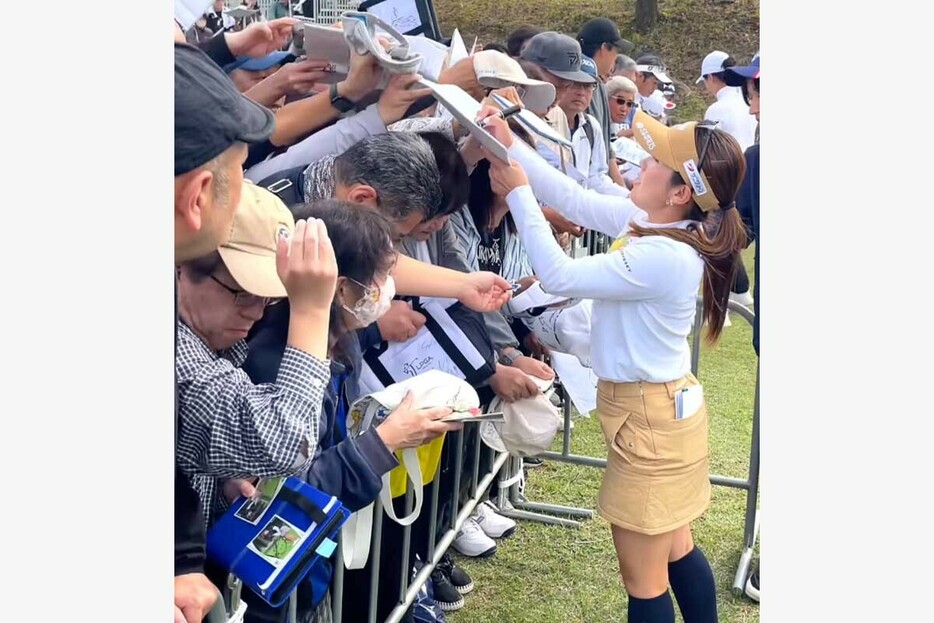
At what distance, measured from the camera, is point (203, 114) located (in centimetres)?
106

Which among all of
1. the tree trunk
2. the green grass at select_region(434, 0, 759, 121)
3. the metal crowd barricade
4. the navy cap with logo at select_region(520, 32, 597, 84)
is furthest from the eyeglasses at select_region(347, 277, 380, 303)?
the tree trunk

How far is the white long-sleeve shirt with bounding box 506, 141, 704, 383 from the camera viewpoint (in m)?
2.23

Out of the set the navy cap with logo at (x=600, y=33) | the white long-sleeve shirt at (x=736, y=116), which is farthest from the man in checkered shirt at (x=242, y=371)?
the navy cap with logo at (x=600, y=33)

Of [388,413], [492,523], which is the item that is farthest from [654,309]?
[492,523]

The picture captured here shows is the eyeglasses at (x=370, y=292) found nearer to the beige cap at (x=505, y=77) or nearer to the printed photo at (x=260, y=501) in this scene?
the printed photo at (x=260, y=501)

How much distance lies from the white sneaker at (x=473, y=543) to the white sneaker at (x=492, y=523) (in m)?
0.09

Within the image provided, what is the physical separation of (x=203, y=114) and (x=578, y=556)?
2.90 m

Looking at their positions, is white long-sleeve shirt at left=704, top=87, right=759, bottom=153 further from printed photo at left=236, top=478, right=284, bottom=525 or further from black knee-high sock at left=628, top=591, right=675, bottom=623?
printed photo at left=236, top=478, right=284, bottom=525

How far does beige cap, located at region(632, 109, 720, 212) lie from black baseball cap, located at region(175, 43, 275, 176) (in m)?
1.39

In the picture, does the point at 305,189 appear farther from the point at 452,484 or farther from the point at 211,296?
the point at 452,484

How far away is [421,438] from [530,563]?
1.81 meters

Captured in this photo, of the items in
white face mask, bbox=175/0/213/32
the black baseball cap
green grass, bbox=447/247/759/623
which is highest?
the black baseball cap

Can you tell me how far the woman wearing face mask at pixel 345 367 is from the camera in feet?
5.56

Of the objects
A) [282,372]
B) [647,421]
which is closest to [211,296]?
[282,372]
